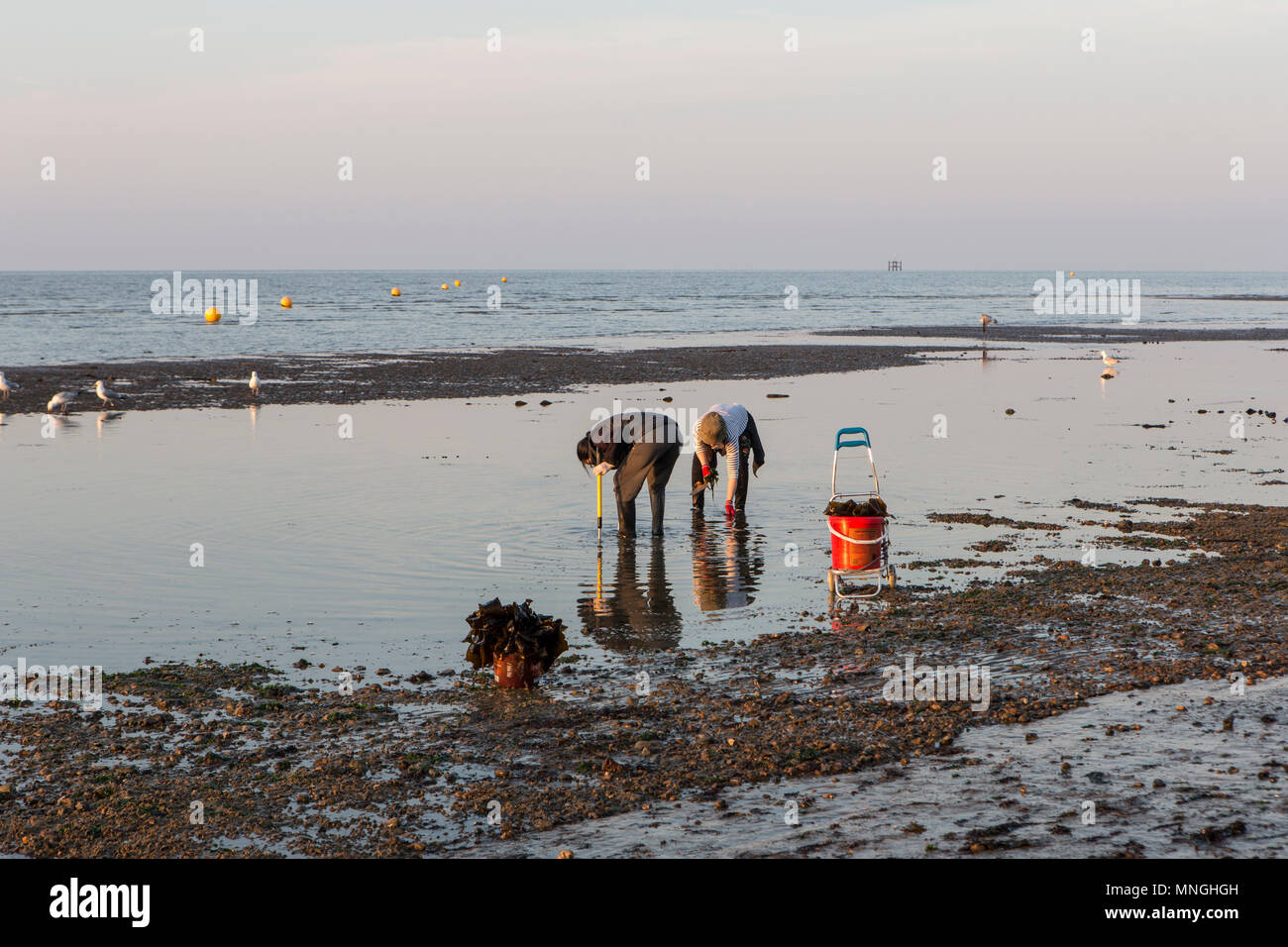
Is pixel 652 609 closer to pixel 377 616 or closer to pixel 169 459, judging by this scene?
pixel 377 616

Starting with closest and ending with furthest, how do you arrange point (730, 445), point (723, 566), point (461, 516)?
1. point (723, 566)
2. point (730, 445)
3. point (461, 516)

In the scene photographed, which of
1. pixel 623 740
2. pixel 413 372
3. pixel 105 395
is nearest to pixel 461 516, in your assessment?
pixel 623 740

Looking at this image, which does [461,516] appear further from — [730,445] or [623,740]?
[623,740]

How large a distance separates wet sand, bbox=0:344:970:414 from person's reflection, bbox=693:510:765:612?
1714cm

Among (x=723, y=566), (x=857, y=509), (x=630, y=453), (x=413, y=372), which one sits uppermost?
(x=413, y=372)

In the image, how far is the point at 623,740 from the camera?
7.10m

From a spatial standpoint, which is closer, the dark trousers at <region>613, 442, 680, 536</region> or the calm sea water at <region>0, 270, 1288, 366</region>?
the dark trousers at <region>613, 442, 680, 536</region>

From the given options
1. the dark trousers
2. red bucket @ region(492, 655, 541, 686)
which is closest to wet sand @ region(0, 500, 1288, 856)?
red bucket @ region(492, 655, 541, 686)

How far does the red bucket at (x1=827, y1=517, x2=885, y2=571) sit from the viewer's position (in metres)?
10.9

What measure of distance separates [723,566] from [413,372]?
26.0 meters

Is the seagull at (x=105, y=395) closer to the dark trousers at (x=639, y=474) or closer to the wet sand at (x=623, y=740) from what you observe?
the dark trousers at (x=639, y=474)

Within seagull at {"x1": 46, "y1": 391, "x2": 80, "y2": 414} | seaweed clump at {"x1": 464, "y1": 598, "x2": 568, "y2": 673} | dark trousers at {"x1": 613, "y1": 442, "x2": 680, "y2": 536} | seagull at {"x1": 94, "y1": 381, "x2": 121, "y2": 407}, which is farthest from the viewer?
seagull at {"x1": 94, "y1": 381, "x2": 121, "y2": 407}

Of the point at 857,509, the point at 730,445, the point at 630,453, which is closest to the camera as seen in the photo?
the point at 857,509

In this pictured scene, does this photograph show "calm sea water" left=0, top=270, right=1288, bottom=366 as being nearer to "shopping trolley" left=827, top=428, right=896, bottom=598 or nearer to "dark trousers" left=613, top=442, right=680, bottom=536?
"dark trousers" left=613, top=442, right=680, bottom=536
